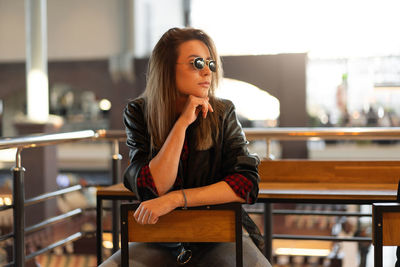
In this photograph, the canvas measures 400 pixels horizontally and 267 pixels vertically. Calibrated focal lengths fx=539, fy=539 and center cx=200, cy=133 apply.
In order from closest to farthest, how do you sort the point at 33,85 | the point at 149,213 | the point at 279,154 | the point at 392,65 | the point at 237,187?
the point at 149,213 < the point at 237,187 < the point at 33,85 < the point at 279,154 < the point at 392,65

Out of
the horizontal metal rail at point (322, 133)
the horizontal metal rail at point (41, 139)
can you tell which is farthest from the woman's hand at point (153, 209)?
the horizontal metal rail at point (322, 133)

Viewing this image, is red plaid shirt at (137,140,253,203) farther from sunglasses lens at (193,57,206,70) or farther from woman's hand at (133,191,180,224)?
sunglasses lens at (193,57,206,70)

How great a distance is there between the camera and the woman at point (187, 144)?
1509mm

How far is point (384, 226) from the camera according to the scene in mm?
1388

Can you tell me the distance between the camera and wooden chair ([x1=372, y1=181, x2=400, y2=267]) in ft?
4.52

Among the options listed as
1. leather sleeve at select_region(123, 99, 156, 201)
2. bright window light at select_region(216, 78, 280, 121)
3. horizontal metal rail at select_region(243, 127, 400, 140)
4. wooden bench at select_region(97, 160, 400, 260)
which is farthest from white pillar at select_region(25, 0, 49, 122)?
leather sleeve at select_region(123, 99, 156, 201)

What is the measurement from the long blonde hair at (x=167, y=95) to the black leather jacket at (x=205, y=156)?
0.09 ft

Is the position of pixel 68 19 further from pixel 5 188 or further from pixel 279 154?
pixel 279 154

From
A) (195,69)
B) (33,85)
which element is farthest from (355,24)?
(195,69)

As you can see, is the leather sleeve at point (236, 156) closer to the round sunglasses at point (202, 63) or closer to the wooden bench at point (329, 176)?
the round sunglasses at point (202, 63)

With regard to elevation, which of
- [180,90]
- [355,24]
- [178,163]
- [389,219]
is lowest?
[389,219]

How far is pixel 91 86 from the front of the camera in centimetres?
1037

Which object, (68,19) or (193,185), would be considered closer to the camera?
(193,185)

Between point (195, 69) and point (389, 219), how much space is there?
67 centimetres
